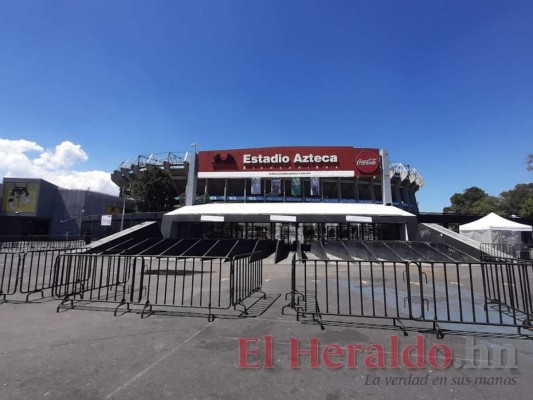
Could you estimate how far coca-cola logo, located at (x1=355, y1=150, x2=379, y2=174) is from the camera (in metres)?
33.8

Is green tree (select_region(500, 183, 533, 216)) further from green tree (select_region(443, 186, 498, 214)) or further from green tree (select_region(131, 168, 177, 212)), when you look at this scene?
green tree (select_region(131, 168, 177, 212))

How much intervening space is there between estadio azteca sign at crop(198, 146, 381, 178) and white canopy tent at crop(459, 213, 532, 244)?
11.1 meters

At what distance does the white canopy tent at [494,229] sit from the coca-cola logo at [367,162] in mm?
10760

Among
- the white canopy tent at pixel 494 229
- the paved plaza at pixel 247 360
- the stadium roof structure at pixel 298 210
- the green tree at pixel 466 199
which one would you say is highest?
the green tree at pixel 466 199

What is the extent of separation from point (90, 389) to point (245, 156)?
32650mm

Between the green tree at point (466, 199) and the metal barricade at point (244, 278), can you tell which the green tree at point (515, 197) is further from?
the metal barricade at point (244, 278)

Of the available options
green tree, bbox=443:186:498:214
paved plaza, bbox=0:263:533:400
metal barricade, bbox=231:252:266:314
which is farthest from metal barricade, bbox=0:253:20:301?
green tree, bbox=443:186:498:214

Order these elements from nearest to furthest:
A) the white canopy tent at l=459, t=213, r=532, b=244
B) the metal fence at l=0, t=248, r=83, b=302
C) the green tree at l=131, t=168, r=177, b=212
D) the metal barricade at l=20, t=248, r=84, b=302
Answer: the metal fence at l=0, t=248, r=83, b=302, the metal barricade at l=20, t=248, r=84, b=302, the white canopy tent at l=459, t=213, r=532, b=244, the green tree at l=131, t=168, r=177, b=212

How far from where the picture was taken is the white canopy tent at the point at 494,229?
79.7ft

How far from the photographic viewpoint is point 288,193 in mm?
40000

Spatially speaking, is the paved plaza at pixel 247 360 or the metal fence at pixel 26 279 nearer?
the paved plaza at pixel 247 360

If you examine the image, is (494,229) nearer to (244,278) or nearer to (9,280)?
(244,278)

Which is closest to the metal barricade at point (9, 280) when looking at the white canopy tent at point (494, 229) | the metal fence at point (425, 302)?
the metal fence at point (425, 302)

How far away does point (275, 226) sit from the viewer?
27.9 metres
